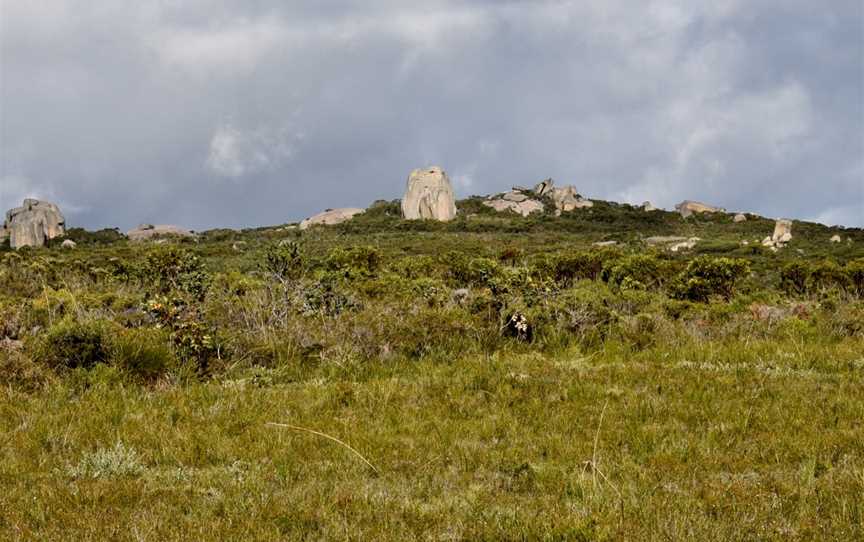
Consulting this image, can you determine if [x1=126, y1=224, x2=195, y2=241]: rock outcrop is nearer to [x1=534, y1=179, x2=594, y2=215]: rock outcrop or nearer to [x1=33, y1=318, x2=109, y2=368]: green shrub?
[x1=534, y1=179, x2=594, y2=215]: rock outcrop

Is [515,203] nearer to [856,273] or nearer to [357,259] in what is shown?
[856,273]

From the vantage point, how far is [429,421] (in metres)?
6.81

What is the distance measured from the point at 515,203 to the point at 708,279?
358 feet

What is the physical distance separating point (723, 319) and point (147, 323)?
37.1 ft

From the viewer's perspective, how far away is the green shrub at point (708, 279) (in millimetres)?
24297

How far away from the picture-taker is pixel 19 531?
4176mm

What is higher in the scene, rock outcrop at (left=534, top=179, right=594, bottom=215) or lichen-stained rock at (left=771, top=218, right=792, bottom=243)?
rock outcrop at (left=534, top=179, right=594, bottom=215)

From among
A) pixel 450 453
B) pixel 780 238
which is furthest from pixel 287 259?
pixel 780 238

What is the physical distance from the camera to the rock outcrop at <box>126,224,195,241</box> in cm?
10012

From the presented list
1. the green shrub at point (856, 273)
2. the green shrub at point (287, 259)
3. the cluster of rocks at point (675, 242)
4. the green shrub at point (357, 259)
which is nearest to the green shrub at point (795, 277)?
the green shrub at point (856, 273)

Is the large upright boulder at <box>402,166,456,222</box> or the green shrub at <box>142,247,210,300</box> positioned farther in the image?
the large upright boulder at <box>402,166,456,222</box>

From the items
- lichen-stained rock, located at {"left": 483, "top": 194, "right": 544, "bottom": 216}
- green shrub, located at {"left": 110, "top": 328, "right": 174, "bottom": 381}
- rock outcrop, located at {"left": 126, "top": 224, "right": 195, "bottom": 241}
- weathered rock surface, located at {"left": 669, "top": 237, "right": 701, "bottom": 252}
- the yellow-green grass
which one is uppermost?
lichen-stained rock, located at {"left": 483, "top": 194, "right": 544, "bottom": 216}

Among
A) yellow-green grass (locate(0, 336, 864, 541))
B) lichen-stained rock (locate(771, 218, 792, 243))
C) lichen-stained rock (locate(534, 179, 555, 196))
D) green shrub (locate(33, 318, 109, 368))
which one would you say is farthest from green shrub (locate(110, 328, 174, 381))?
lichen-stained rock (locate(534, 179, 555, 196))

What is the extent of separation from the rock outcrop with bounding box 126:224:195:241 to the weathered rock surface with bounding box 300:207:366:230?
19786mm
